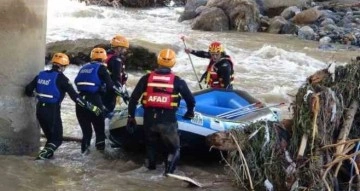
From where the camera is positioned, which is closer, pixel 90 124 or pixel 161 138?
pixel 161 138

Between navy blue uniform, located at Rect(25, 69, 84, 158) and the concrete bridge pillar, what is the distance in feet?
0.44

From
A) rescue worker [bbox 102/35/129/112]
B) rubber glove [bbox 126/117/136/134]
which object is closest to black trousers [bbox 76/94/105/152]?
rescue worker [bbox 102/35/129/112]

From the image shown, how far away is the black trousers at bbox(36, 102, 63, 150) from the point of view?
27.8ft

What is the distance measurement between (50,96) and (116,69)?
132 centimetres

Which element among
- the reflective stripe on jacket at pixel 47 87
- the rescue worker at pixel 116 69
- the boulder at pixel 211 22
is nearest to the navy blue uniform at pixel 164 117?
the reflective stripe on jacket at pixel 47 87

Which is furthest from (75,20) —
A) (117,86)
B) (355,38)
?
(117,86)

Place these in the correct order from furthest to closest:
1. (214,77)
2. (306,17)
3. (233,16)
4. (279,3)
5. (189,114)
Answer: (279,3), (306,17), (233,16), (214,77), (189,114)

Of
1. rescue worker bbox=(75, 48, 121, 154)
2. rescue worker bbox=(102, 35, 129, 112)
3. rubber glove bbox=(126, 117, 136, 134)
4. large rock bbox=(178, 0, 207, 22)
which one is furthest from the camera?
large rock bbox=(178, 0, 207, 22)

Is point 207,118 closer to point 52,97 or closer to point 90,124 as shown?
point 90,124

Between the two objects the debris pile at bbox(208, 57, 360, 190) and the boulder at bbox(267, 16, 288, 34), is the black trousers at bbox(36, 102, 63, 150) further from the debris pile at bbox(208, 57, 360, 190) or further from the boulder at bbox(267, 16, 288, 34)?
the boulder at bbox(267, 16, 288, 34)

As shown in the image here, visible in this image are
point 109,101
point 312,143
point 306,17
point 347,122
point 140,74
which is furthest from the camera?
point 306,17

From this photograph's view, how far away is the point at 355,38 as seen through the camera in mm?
22594

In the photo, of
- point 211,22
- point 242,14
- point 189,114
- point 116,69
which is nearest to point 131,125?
point 189,114

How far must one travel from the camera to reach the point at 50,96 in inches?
330
